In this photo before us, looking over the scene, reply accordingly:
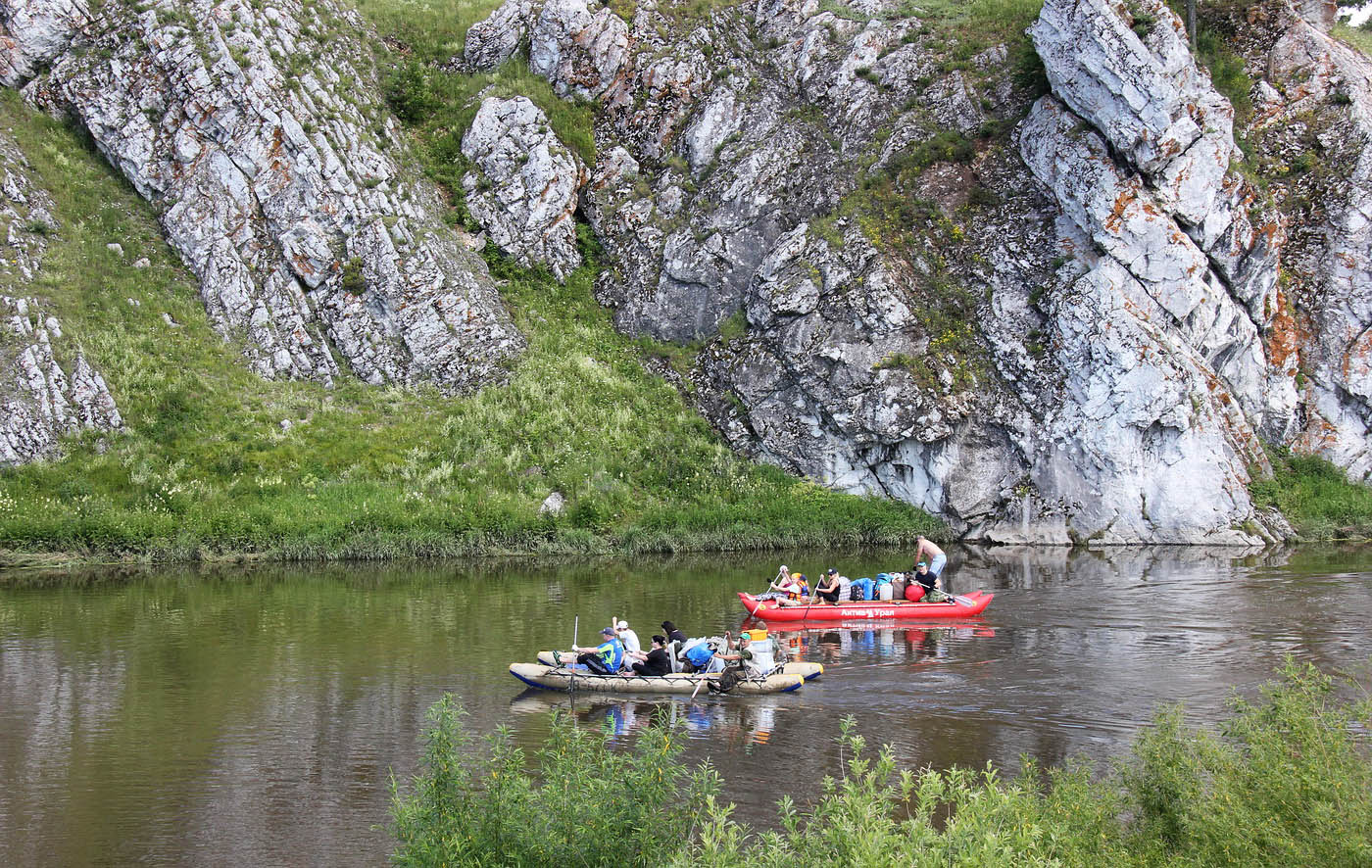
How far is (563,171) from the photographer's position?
4378 centimetres

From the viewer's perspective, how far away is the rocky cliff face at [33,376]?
99.5 ft

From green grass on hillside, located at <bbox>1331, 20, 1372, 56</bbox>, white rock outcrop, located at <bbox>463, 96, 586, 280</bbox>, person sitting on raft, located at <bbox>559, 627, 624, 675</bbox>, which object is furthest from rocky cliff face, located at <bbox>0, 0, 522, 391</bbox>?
green grass on hillside, located at <bbox>1331, 20, 1372, 56</bbox>

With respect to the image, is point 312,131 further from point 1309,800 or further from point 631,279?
point 1309,800

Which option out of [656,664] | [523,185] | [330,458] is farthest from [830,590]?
[523,185]

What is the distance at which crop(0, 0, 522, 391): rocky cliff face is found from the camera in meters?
37.6

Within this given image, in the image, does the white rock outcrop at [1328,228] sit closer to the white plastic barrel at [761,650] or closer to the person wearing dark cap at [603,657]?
the white plastic barrel at [761,650]

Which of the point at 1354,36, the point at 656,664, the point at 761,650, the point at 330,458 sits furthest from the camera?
the point at 1354,36

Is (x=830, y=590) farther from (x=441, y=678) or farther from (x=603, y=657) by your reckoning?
(x=441, y=678)

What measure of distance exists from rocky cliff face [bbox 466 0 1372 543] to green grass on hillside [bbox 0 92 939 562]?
3.09m

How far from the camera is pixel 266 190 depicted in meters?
38.6

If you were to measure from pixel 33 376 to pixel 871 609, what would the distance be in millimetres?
26815

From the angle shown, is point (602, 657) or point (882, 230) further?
point (882, 230)

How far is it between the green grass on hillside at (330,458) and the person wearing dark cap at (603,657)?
13.8 metres

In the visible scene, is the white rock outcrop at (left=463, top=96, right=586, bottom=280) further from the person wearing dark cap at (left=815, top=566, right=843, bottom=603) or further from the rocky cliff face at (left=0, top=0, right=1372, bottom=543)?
the person wearing dark cap at (left=815, top=566, right=843, bottom=603)
